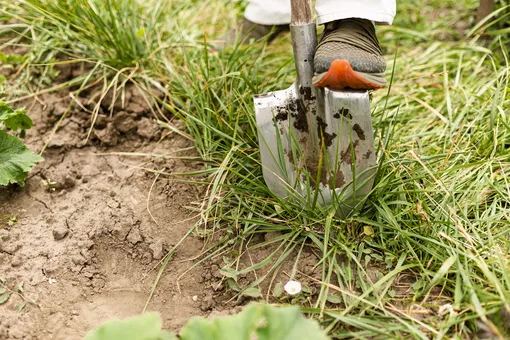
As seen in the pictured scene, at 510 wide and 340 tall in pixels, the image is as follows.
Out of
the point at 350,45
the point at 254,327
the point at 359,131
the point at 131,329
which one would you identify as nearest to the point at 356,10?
the point at 350,45

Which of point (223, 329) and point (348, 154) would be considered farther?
point (348, 154)

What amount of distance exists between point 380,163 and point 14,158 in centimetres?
126

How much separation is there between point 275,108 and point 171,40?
2.86 ft

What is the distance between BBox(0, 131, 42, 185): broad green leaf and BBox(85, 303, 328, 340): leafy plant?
0.89 metres

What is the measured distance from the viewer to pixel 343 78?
1.62m

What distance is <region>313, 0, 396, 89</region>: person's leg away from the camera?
1.63 metres

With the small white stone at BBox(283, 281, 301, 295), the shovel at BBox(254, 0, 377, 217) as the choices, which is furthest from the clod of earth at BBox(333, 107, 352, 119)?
the small white stone at BBox(283, 281, 301, 295)

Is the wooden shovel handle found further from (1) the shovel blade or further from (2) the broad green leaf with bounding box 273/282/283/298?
(2) the broad green leaf with bounding box 273/282/283/298

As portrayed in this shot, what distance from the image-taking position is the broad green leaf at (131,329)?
3.79 ft

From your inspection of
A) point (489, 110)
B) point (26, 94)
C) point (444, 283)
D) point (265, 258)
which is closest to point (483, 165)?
point (489, 110)

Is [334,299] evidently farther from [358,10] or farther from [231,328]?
[358,10]

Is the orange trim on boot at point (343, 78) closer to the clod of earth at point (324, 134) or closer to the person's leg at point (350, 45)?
the person's leg at point (350, 45)

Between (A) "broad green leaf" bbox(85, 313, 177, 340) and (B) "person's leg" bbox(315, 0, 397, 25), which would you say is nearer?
(A) "broad green leaf" bbox(85, 313, 177, 340)

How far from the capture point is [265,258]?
177 cm
